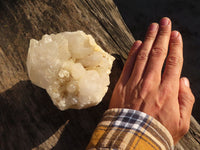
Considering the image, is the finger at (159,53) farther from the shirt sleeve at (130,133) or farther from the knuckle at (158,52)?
the shirt sleeve at (130,133)

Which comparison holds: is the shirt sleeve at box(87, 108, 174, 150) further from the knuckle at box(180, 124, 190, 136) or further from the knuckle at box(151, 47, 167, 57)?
the knuckle at box(151, 47, 167, 57)

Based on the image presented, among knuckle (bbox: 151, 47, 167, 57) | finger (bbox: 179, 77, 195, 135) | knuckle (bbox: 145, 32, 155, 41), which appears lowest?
finger (bbox: 179, 77, 195, 135)

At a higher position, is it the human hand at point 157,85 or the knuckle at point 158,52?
the knuckle at point 158,52

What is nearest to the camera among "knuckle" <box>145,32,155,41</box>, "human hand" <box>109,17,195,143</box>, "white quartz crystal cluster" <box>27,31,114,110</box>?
"white quartz crystal cluster" <box>27,31,114,110</box>

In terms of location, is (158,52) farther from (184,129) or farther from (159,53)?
(184,129)

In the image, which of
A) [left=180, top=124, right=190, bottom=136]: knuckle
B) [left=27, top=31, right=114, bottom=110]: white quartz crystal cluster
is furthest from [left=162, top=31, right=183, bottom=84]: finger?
[left=27, top=31, right=114, bottom=110]: white quartz crystal cluster

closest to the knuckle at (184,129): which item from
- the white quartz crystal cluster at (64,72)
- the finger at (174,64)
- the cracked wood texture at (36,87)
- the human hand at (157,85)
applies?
the human hand at (157,85)

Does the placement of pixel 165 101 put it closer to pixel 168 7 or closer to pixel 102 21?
pixel 102 21

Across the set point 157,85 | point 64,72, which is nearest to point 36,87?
point 64,72
